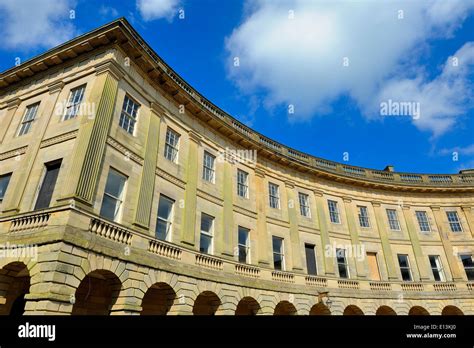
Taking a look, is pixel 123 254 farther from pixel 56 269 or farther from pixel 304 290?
pixel 304 290

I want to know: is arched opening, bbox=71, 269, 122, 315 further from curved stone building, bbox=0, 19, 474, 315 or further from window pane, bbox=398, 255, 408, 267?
window pane, bbox=398, 255, 408, 267

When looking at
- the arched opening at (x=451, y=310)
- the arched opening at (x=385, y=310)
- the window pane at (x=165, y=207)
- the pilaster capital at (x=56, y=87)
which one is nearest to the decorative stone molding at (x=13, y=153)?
the pilaster capital at (x=56, y=87)

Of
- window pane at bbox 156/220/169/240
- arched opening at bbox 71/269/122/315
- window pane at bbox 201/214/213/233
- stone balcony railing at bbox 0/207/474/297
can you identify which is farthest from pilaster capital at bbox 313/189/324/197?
arched opening at bbox 71/269/122/315

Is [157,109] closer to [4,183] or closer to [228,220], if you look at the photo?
[228,220]

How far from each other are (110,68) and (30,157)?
4932 mm

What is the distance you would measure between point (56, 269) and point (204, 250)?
738 centimetres

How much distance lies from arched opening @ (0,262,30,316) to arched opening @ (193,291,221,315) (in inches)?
277

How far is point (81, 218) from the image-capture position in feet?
31.2

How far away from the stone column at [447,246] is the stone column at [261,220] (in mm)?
15953

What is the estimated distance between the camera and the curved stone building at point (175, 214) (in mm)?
10094

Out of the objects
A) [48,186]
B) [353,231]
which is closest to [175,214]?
[48,186]

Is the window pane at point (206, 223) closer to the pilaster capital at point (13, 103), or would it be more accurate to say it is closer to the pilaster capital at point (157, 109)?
the pilaster capital at point (157, 109)

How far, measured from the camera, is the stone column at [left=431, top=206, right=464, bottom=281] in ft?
74.8
